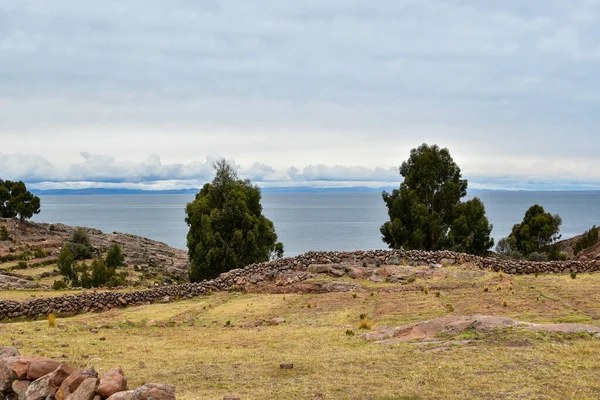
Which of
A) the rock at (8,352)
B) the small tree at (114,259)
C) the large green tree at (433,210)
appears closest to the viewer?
the rock at (8,352)

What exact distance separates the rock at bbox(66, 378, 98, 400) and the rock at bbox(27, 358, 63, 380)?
188cm

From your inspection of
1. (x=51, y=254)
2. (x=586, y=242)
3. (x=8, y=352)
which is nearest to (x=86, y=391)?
(x=8, y=352)

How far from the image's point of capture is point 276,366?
13.3 metres

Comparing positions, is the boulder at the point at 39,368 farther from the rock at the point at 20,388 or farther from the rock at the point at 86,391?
A: the rock at the point at 86,391

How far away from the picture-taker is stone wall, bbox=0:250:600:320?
89.4 feet

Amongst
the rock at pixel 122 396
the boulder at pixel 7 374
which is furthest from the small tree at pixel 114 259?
the rock at pixel 122 396

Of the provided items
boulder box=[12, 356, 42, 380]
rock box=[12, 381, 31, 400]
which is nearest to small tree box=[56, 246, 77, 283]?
boulder box=[12, 356, 42, 380]

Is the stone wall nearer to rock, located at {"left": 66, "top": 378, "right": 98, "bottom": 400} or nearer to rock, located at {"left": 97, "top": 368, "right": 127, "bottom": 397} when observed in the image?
rock, located at {"left": 66, "top": 378, "right": 98, "bottom": 400}

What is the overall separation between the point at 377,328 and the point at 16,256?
208 ft

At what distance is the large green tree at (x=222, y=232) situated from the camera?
143 feet

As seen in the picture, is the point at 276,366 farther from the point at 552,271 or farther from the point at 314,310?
the point at 552,271

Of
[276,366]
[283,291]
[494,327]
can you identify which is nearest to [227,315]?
[283,291]

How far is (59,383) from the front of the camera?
10.7 m

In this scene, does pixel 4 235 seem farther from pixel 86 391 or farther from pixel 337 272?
pixel 86 391
